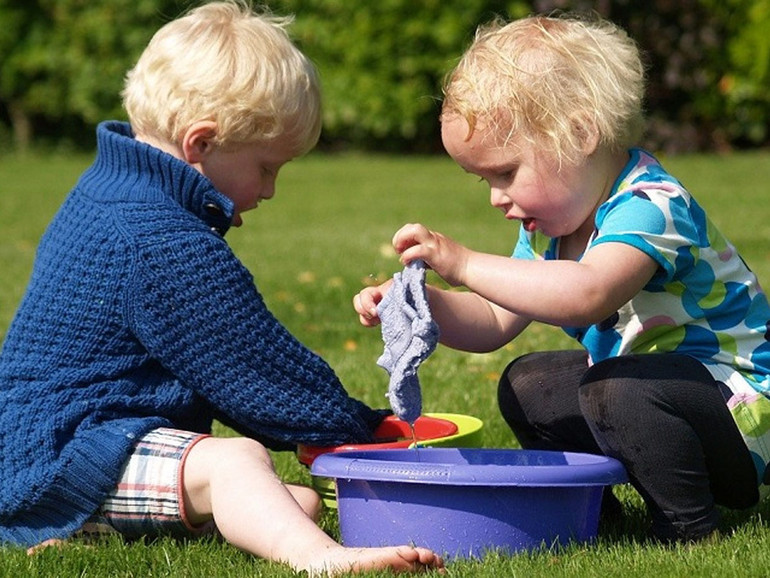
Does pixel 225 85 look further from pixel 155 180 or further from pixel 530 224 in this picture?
pixel 530 224

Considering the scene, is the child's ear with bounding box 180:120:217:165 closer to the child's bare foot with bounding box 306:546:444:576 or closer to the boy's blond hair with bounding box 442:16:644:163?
the boy's blond hair with bounding box 442:16:644:163

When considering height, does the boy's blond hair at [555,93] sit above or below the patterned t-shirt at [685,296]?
above

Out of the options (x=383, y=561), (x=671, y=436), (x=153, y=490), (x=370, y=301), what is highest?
(x=370, y=301)

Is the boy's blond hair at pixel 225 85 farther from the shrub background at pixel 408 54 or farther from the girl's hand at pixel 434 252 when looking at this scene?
the shrub background at pixel 408 54

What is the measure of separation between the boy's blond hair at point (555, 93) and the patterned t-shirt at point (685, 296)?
136 millimetres

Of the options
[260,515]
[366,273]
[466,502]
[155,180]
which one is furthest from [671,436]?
[366,273]

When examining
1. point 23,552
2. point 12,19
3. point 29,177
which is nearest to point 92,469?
point 23,552

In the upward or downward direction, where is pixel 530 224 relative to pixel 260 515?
upward

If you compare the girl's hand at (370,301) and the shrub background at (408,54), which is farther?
the shrub background at (408,54)

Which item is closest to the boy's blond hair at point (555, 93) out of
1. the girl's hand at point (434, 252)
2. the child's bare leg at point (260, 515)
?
the girl's hand at point (434, 252)

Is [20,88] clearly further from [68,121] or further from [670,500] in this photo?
[670,500]

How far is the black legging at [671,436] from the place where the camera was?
2.59 metres

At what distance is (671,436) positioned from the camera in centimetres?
259

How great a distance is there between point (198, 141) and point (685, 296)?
1.17 m
